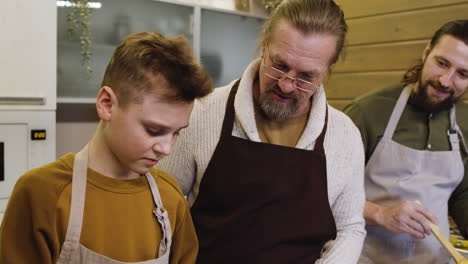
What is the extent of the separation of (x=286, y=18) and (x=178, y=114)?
43 centimetres

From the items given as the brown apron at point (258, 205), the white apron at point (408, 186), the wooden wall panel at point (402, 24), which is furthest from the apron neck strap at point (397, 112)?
the wooden wall panel at point (402, 24)

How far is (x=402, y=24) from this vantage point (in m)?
2.39

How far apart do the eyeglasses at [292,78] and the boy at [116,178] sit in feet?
0.84

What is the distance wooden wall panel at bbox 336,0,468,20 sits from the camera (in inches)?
89.3

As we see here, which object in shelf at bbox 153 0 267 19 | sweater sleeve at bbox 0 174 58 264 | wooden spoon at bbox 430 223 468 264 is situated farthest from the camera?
shelf at bbox 153 0 267 19

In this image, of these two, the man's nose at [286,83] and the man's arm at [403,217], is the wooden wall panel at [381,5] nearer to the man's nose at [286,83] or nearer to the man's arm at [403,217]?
the man's arm at [403,217]

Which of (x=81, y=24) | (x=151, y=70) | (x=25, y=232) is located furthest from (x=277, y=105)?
(x=81, y=24)

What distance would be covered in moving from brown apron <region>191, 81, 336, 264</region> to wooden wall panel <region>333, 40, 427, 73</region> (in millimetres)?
1382

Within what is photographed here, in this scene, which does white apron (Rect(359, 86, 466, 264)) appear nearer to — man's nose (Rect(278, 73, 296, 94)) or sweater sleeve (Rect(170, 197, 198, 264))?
man's nose (Rect(278, 73, 296, 94))

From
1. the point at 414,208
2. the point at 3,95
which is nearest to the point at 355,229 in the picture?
the point at 414,208

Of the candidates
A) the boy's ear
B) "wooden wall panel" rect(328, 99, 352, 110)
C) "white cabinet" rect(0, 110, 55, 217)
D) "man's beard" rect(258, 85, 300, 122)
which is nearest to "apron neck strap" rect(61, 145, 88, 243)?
the boy's ear

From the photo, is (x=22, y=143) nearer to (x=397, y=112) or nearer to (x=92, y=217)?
(x=92, y=217)

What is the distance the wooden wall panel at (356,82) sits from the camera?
96.8 inches

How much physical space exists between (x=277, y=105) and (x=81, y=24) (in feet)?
5.45
